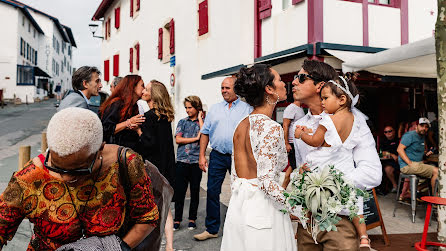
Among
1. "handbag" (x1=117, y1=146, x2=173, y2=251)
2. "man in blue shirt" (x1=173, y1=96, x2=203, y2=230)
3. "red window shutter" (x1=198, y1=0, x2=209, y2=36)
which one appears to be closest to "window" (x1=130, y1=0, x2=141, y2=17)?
"red window shutter" (x1=198, y1=0, x2=209, y2=36)

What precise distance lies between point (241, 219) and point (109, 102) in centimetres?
216

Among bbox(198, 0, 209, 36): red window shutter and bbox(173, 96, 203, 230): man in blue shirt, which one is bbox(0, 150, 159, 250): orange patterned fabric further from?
bbox(198, 0, 209, 36): red window shutter

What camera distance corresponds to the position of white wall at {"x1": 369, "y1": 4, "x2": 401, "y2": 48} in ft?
27.8

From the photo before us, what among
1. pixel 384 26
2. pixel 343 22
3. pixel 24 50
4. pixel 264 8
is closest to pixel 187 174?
pixel 343 22

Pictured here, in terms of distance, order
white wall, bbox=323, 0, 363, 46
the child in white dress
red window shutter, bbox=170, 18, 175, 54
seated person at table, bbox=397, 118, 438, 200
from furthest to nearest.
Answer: red window shutter, bbox=170, 18, 175, 54 < white wall, bbox=323, 0, 363, 46 < seated person at table, bbox=397, 118, 438, 200 < the child in white dress

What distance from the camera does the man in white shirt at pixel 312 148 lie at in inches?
85.6

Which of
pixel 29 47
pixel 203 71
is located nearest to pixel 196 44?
pixel 203 71

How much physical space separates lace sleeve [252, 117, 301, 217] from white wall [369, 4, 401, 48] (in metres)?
7.26

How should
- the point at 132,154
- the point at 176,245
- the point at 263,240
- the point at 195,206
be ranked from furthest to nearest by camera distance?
the point at 195,206 → the point at 176,245 → the point at 263,240 → the point at 132,154

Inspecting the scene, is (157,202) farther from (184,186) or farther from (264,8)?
(264,8)

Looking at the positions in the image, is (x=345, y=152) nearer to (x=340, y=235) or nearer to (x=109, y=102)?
(x=340, y=235)

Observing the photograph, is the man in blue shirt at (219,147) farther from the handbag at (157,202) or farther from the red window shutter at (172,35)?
the red window shutter at (172,35)

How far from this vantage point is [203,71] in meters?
12.7

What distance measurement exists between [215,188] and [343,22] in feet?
17.9
